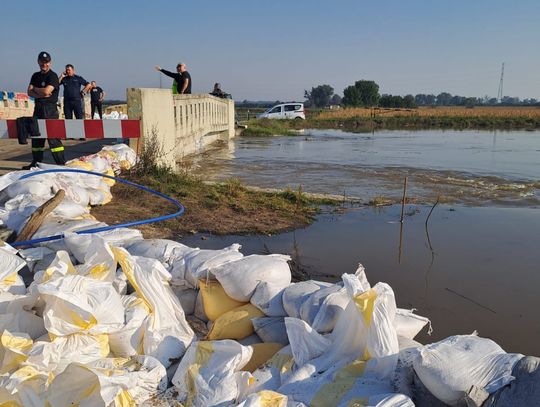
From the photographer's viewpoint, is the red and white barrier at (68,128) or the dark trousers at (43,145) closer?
the red and white barrier at (68,128)

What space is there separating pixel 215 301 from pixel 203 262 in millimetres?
234

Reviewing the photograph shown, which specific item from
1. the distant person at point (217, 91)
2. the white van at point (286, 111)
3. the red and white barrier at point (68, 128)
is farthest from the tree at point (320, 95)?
the red and white barrier at point (68, 128)

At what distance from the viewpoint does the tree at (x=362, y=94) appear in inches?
2510

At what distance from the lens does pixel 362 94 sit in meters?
66.8

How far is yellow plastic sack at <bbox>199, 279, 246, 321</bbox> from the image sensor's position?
2537 millimetres

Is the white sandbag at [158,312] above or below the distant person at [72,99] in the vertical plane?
below

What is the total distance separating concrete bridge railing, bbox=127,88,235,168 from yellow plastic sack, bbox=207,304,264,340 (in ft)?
14.2

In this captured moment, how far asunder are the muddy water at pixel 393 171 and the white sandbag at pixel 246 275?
4.36 meters

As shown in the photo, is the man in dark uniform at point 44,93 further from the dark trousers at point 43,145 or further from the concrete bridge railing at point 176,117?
the concrete bridge railing at point 176,117

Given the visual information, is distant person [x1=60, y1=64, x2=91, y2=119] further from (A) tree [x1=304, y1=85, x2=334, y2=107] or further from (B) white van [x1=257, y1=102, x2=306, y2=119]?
(A) tree [x1=304, y1=85, x2=334, y2=107]

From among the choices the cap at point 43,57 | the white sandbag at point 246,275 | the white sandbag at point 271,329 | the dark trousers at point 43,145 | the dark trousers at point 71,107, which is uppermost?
the cap at point 43,57

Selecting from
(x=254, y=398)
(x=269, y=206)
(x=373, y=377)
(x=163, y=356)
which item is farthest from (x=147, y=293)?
(x=269, y=206)

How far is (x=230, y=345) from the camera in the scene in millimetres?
1925

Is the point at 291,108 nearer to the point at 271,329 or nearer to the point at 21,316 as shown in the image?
the point at 271,329
